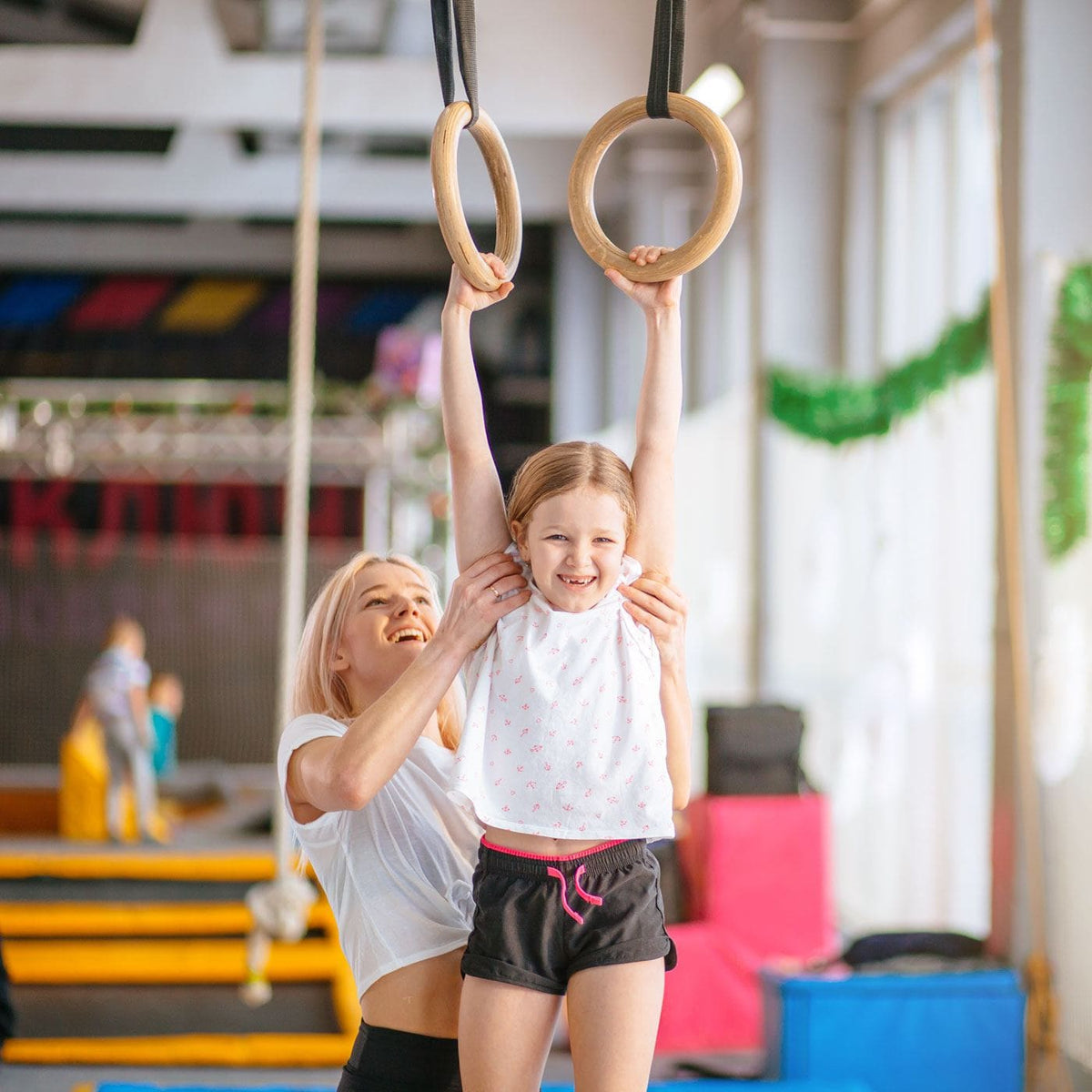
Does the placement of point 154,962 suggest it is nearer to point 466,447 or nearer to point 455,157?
point 466,447

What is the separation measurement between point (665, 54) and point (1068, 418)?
2409 mm

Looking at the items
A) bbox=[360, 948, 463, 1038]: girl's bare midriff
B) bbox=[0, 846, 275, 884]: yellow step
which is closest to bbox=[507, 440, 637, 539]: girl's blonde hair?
bbox=[360, 948, 463, 1038]: girl's bare midriff

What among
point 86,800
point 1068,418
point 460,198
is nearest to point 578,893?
point 460,198

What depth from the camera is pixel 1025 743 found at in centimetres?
358

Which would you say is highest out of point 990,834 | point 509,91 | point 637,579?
point 509,91

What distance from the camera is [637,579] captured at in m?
1.47

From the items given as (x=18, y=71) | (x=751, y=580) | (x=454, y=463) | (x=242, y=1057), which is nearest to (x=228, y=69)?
(x=18, y=71)

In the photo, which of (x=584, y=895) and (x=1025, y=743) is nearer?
(x=584, y=895)

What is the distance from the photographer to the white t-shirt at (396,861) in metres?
1.53

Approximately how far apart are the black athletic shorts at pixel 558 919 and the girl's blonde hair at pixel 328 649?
0.32m

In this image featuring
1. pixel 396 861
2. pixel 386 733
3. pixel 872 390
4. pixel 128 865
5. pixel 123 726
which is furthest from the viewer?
pixel 123 726

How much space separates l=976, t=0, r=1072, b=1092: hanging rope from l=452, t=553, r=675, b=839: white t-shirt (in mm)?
2321

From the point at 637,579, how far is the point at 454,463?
0.23 metres

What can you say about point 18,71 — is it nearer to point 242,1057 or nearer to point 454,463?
point 242,1057
